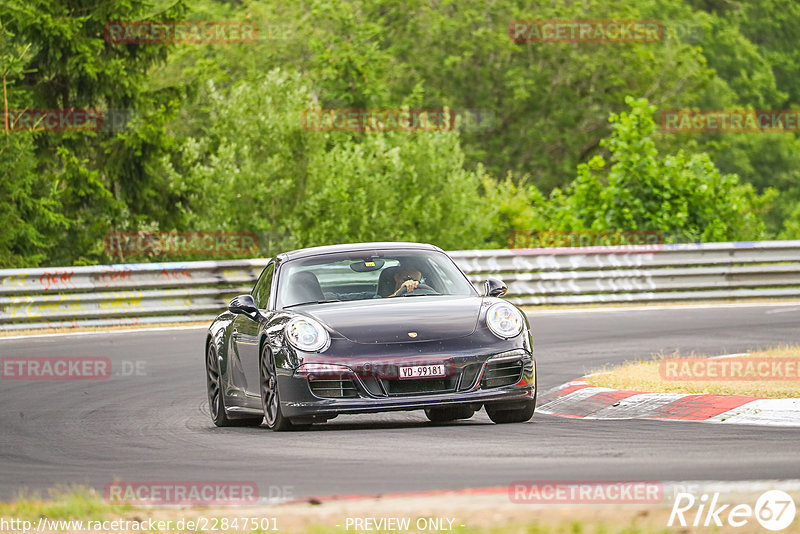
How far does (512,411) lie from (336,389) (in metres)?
1.33

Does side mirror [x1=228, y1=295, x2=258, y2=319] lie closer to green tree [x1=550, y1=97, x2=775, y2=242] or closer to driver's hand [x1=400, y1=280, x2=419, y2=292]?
driver's hand [x1=400, y1=280, x2=419, y2=292]

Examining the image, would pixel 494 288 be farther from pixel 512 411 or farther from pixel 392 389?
pixel 392 389

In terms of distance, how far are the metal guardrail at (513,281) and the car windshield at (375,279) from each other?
10378mm

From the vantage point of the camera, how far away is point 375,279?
11.4m

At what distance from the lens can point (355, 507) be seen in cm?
637

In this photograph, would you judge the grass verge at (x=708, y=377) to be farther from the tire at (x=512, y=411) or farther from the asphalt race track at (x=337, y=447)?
the tire at (x=512, y=411)

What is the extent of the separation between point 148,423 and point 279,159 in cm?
2261

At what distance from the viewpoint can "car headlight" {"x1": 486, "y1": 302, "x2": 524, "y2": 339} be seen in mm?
10148

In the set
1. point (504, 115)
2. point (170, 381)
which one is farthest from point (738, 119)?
point (170, 381)

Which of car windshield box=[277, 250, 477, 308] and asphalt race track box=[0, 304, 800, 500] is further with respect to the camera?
car windshield box=[277, 250, 477, 308]

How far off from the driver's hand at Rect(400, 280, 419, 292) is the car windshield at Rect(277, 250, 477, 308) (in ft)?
0.05

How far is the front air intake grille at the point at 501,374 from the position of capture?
9.97 m

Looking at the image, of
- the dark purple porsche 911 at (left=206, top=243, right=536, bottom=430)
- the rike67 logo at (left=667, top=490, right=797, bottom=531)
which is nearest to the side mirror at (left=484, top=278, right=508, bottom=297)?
the dark purple porsche 911 at (left=206, top=243, right=536, bottom=430)

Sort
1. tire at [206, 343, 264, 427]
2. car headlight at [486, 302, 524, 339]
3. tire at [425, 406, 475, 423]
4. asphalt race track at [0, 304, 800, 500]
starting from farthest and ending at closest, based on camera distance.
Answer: tire at [206, 343, 264, 427]
tire at [425, 406, 475, 423]
car headlight at [486, 302, 524, 339]
asphalt race track at [0, 304, 800, 500]
